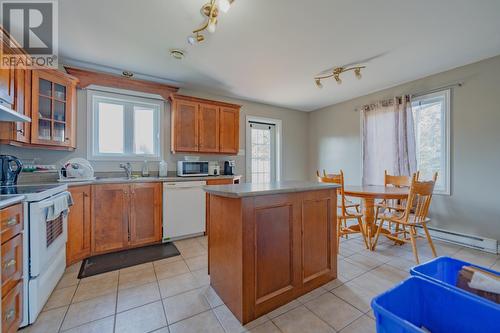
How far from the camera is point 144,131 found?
10.9 ft

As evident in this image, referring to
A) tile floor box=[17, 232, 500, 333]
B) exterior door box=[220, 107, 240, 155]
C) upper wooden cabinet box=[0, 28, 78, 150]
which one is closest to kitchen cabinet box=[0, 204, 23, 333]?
tile floor box=[17, 232, 500, 333]

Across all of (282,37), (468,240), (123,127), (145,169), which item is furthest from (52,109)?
(468,240)

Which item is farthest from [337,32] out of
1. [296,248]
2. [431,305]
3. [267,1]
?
[431,305]

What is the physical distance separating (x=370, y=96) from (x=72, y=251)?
5049 mm

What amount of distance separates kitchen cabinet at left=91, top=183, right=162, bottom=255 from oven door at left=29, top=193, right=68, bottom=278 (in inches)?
22.1

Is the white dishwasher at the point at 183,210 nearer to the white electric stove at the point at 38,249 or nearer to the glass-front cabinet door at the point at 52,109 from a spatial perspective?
the white electric stove at the point at 38,249

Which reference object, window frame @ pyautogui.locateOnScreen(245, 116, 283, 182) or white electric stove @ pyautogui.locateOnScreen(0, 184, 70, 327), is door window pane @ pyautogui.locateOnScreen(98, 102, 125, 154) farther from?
window frame @ pyautogui.locateOnScreen(245, 116, 283, 182)

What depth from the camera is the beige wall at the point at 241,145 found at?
2.68 metres

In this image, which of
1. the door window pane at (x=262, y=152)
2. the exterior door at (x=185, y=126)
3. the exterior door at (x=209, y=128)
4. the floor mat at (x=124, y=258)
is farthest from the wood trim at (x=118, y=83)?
the floor mat at (x=124, y=258)

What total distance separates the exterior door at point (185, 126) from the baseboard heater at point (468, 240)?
3863 millimetres

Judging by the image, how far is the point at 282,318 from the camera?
151 centimetres

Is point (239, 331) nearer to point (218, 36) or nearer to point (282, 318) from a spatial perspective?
point (282, 318)

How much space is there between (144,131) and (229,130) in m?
1.39

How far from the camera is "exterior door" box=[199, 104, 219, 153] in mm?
3514
